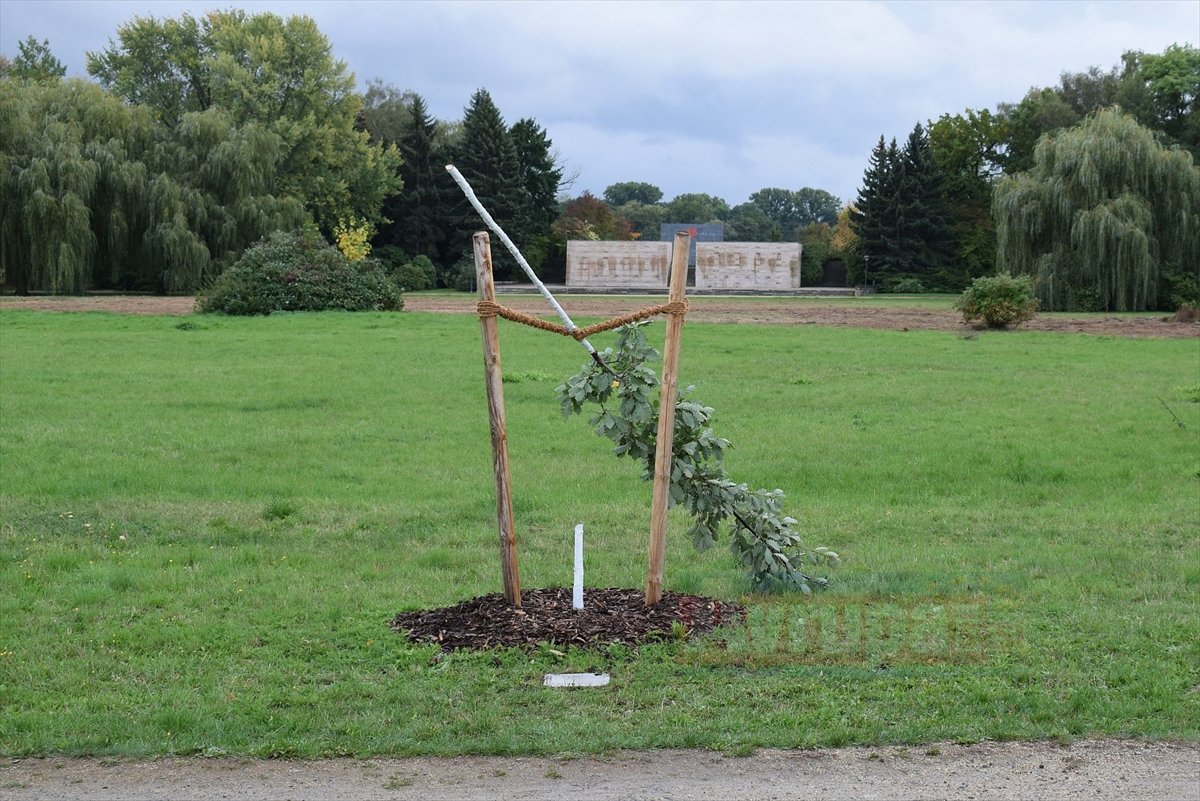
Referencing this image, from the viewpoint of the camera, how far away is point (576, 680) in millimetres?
5574

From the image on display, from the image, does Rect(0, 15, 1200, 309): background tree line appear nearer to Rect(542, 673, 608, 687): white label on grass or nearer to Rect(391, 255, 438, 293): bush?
Rect(391, 255, 438, 293): bush

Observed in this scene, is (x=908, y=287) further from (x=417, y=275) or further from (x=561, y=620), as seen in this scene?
(x=561, y=620)

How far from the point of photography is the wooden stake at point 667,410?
20.3ft

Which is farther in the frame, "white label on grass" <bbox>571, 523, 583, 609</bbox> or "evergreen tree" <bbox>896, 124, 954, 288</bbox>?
"evergreen tree" <bbox>896, 124, 954, 288</bbox>

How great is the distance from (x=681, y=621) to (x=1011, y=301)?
88.0 ft

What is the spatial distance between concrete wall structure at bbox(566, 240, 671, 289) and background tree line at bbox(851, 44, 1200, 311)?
11.9 meters

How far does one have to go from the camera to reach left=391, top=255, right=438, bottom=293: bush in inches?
2469

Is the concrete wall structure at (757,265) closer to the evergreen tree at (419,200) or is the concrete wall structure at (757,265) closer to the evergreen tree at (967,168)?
the evergreen tree at (967,168)

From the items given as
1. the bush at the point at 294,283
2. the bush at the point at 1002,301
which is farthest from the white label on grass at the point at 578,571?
the bush at the point at 294,283

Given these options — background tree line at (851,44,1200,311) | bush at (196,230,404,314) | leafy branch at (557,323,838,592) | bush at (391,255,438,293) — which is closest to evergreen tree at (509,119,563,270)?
bush at (391,255,438,293)

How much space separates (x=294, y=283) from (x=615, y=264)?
38.7m

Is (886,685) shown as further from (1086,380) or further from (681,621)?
(1086,380)

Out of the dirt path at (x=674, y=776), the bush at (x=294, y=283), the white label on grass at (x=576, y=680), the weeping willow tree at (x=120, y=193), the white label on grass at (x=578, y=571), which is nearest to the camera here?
the dirt path at (x=674, y=776)

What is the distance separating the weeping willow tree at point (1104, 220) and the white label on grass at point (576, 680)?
118 ft
